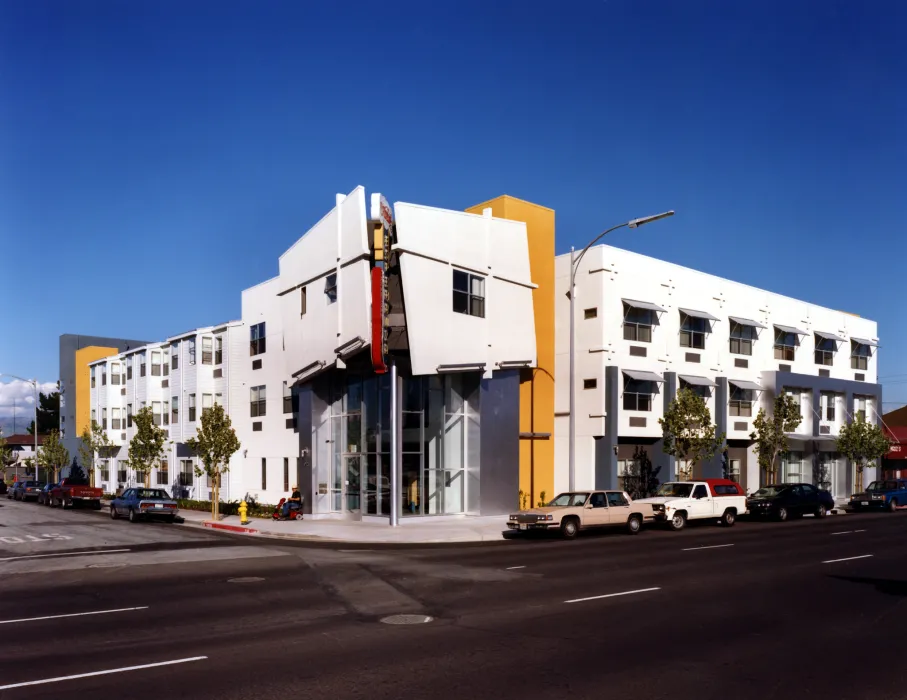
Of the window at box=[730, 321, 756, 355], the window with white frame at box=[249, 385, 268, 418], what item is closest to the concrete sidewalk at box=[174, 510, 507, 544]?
the window with white frame at box=[249, 385, 268, 418]

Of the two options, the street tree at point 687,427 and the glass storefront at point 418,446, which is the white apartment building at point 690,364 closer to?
the street tree at point 687,427

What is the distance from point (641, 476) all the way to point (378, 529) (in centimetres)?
1595

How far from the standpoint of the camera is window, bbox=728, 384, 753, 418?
150 ft

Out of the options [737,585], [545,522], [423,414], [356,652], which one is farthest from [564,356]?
[356,652]

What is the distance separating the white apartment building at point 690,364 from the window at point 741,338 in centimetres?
7

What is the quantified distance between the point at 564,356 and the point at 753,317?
14.8 meters

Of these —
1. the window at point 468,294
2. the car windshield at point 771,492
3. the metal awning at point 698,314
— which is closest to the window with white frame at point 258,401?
the window at point 468,294

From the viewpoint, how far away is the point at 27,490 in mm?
59312

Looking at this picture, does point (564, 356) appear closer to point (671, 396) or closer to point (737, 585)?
point (671, 396)

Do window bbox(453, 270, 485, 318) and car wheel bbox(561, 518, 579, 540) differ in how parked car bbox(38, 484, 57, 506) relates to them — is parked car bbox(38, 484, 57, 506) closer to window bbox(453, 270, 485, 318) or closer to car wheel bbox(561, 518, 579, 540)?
window bbox(453, 270, 485, 318)

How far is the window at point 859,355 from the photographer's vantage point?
186 ft

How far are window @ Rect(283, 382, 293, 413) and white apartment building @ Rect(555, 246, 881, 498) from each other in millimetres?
13445

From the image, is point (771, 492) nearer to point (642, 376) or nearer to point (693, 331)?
point (642, 376)

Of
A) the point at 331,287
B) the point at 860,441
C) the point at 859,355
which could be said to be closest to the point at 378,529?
the point at 331,287
